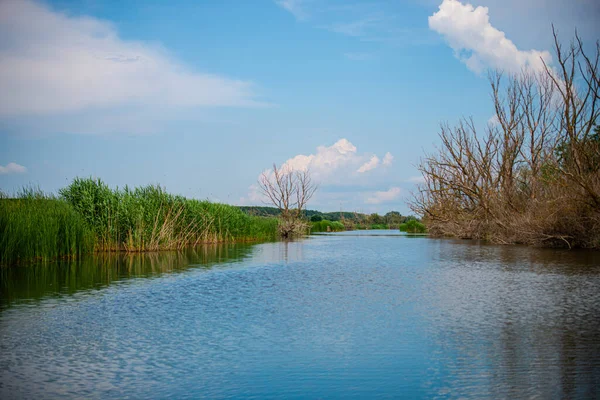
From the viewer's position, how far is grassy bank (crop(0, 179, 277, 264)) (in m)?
12.8

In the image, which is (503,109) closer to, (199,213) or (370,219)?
(199,213)

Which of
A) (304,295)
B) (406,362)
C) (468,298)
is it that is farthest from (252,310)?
(468,298)

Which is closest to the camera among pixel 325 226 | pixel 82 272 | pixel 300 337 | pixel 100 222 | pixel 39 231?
pixel 300 337

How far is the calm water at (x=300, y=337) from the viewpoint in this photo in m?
3.95

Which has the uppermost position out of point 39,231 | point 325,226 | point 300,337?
point 39,231

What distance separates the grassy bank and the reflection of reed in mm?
558

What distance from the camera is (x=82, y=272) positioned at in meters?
11.6

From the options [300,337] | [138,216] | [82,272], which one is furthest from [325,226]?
[300,337]

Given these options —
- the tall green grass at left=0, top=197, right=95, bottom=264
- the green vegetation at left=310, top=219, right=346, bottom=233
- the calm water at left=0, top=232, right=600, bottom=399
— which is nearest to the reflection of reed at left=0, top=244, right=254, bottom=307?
the calm water at left=0, top=232, right=600, bottom=399

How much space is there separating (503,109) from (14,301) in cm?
2752

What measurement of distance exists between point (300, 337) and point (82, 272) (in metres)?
7.90

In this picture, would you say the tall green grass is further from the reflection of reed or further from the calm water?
the calm water

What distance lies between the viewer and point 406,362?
14.9 ft

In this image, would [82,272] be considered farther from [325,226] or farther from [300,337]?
[325,226]
